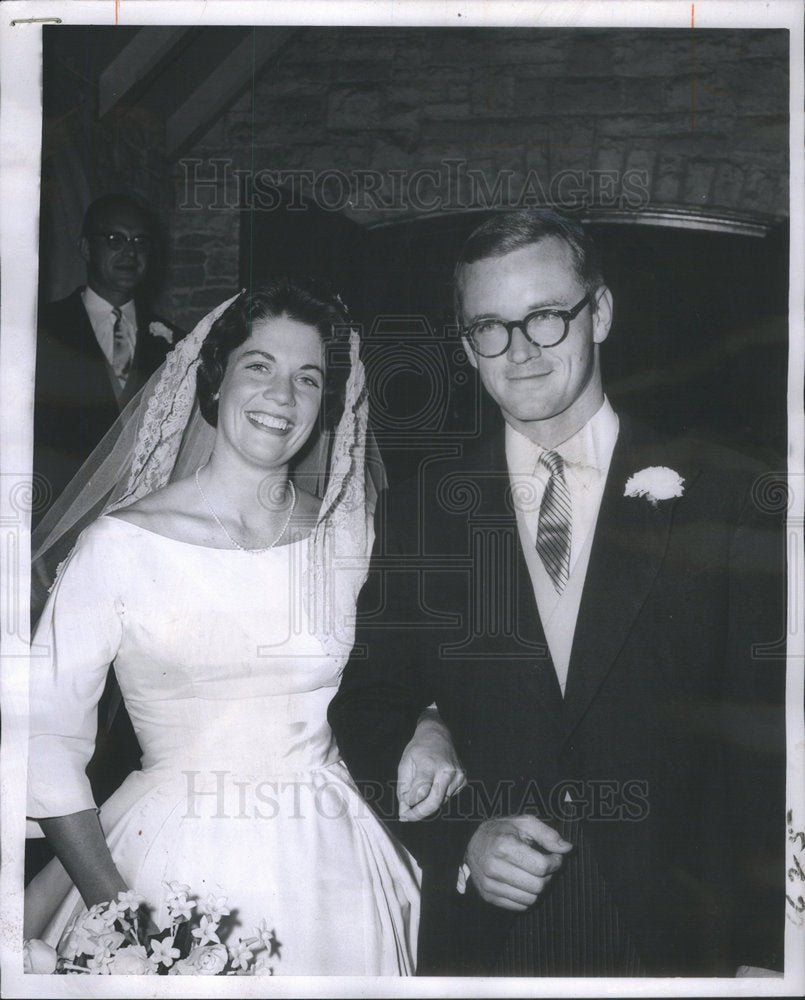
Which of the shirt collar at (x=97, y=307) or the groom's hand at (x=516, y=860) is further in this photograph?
the shirt collar at (x=97, y=307)

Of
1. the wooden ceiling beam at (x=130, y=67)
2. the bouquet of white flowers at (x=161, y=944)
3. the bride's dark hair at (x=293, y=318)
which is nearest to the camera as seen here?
the bouquet of white flowers at (x=161, y=944)

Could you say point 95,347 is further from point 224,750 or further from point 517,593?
point 517,593

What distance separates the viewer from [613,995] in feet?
8.46

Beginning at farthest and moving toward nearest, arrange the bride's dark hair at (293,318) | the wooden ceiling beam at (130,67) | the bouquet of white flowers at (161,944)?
1. the wooden ceiling beam at (130,67)
2. the bride's dark hair at (293,318)
3. the bouquet of white flowers at (161,944)

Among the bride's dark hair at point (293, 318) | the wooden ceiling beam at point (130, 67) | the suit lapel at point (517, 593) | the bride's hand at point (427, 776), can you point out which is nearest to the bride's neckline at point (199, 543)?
the bride's dark hair at point (293, 318)

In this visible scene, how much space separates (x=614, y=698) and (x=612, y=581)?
279 mm

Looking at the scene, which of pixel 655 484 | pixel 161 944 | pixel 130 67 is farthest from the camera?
pixel 130 67

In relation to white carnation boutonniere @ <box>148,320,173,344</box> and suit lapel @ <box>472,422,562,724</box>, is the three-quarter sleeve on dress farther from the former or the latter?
suit lapel @ <box>472,422,562,724</box>

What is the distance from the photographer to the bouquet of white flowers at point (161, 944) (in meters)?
2.50

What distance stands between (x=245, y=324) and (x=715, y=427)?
1.18 metres

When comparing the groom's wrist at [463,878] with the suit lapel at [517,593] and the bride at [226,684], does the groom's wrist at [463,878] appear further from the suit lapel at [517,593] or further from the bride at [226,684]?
the suit lapel at [517,593]

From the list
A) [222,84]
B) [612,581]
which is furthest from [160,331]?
[612,581]

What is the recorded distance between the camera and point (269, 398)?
260 centimetres

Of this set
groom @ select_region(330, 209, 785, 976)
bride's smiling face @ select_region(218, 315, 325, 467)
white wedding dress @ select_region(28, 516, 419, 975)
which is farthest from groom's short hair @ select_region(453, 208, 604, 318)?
white wedding dress @ select_region(28, 516, 419, 975)
